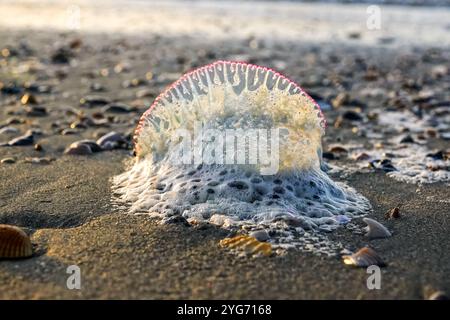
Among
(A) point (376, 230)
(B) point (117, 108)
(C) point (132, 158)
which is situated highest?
(B) point (117, 108)

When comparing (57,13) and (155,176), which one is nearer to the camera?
(155,176)

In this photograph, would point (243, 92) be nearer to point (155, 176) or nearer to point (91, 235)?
point (155, 176)

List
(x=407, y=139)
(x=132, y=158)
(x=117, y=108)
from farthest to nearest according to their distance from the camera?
(x=117, y=108) → (x=407, y=139) → (x=132, y=158)

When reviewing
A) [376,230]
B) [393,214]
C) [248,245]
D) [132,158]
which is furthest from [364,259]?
[132,158]

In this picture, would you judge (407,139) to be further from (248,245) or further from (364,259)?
(248,245)

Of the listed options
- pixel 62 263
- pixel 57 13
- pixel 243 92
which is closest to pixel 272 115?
pixel 243 92
